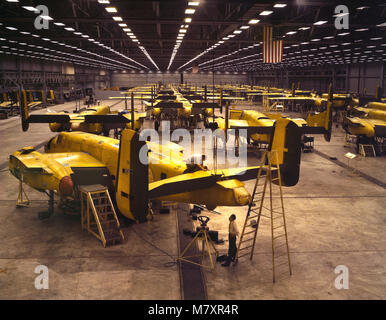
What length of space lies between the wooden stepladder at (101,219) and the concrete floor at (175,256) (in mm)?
365

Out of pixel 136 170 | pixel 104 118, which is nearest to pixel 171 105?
pixel 104 118

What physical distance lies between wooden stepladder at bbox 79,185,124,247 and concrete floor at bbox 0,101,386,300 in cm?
36

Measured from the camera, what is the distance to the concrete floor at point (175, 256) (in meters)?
11.0

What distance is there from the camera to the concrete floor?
11031 mm

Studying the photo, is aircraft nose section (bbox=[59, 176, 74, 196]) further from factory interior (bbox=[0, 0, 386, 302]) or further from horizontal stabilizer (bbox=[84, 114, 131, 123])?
horizontal stabilizer (bbox=[84, 114, 131, 123])

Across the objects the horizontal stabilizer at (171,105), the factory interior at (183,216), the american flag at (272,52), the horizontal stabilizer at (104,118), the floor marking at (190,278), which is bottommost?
the floor marking at (190,278)

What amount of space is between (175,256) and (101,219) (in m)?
3.91

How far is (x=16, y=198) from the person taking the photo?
65.0 ft

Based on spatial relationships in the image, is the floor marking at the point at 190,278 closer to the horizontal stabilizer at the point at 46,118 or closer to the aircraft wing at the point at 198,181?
the aircraft wing at the point at 198,181

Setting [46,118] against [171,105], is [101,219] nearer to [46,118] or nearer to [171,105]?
[46,118]

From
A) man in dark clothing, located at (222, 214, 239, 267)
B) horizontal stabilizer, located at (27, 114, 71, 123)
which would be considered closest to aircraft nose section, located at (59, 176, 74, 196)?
horizontal stabilizer, located at (27, 114, 71, 123)

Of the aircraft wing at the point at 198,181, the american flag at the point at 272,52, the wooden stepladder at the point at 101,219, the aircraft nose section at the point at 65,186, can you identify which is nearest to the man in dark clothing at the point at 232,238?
the aircraft wing at the point at 198,181
